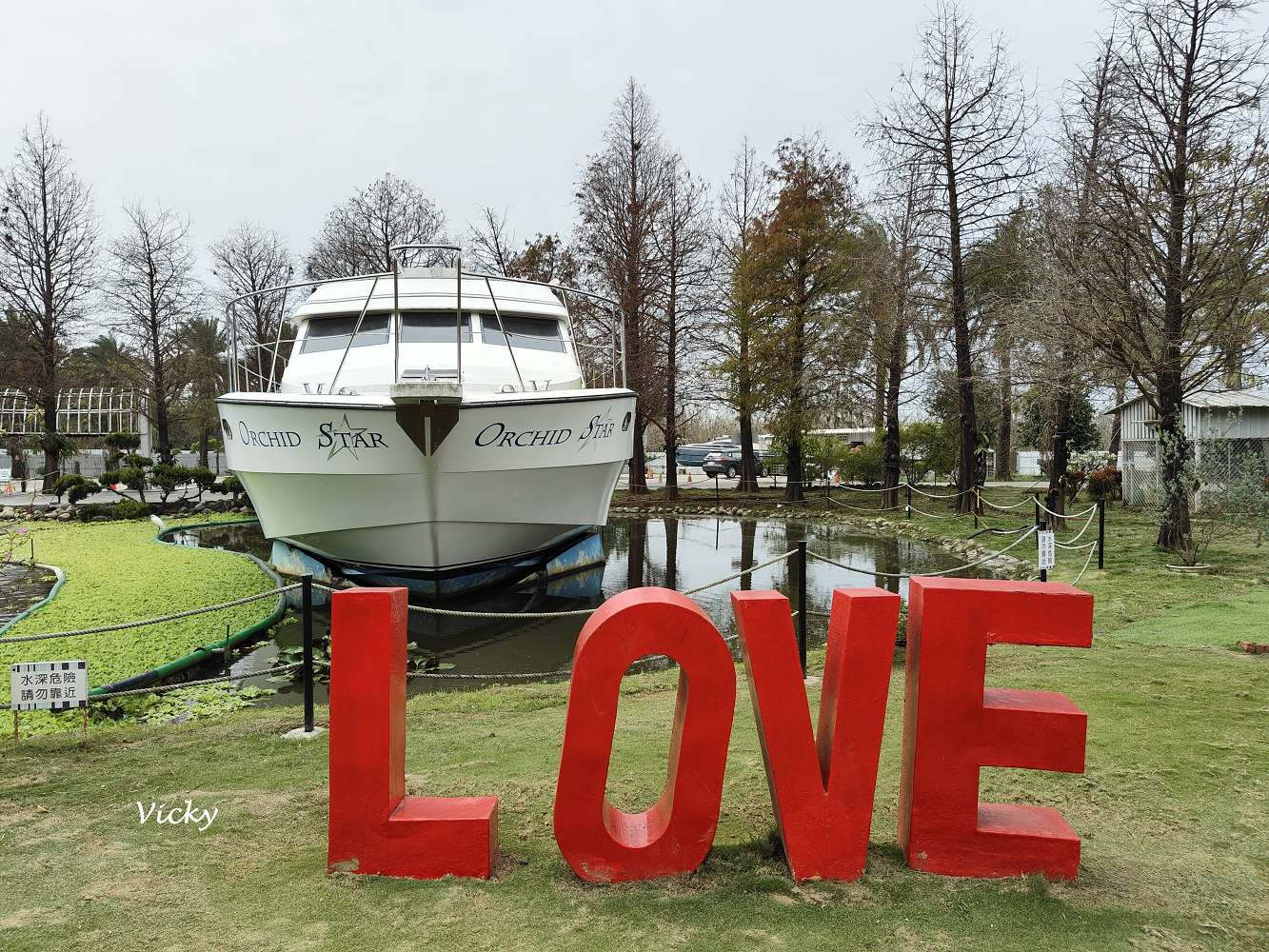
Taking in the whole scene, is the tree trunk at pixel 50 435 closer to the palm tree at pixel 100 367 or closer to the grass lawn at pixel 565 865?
the palm tree at pixel 100 367

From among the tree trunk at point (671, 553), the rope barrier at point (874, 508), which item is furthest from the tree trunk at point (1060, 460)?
the tree trunk at point (671, 553)

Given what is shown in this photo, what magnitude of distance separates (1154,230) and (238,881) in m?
13.0

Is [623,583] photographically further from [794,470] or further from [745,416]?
[745,416]

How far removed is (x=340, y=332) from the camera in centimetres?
1259

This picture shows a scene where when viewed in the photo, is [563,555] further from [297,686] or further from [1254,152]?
[1254,152]

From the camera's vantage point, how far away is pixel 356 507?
1043cm

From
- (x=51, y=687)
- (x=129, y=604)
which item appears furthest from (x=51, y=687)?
(x=129, y=604)

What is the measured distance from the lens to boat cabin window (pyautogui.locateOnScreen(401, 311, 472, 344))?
473 inches

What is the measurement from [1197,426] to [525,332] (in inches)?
585

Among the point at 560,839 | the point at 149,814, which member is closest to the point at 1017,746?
the point at 560,839

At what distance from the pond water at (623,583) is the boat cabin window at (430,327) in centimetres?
384

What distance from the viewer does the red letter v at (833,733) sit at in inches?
129

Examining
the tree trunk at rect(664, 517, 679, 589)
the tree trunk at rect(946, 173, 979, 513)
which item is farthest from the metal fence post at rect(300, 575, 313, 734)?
the tree trunk at rect(946, 173, 979, 513)

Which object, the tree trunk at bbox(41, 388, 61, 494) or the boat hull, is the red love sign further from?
the tree trunk at bbox(41, 388, 61, 494)
